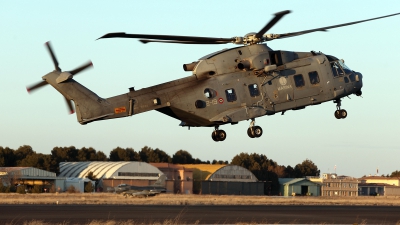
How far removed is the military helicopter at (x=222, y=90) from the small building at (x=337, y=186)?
94.1m

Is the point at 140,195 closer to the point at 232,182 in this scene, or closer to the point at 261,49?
the point at 232,182

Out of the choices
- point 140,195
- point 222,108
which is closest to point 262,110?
point 222,108

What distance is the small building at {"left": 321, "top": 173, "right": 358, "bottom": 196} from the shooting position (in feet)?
424

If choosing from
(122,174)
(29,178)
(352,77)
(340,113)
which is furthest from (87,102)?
(122,174)

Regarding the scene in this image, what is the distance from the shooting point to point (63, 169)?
Answer: 12019 cm

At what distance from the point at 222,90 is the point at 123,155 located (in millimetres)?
114630

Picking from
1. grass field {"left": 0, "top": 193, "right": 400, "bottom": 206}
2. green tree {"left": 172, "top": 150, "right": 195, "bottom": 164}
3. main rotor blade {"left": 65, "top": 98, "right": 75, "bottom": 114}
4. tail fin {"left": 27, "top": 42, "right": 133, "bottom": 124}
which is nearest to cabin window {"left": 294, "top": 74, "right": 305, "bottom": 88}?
tail fin {"left": 27, "top": 42, "right": 133, "bottom": 124}

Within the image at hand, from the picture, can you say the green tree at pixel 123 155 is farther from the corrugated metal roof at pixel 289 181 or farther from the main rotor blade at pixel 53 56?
the main rotor blade at pixel 53 56

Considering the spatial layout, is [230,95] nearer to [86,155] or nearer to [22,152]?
[22,152]

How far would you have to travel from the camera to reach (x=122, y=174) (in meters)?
108

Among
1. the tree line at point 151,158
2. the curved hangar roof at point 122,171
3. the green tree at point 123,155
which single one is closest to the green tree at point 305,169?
the tree line at point 151,158

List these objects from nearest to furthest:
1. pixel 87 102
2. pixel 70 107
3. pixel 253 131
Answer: pixel 87 102
pixel 70 107
pixel 253 131

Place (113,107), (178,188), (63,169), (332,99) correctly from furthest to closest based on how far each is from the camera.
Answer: (63,169)
(178,188)
(332,99)
(113,107)

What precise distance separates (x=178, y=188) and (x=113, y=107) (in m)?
78.7
